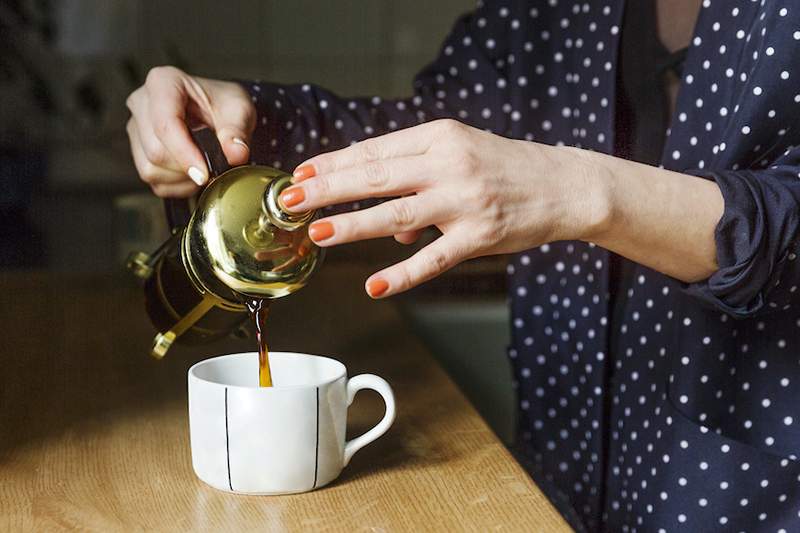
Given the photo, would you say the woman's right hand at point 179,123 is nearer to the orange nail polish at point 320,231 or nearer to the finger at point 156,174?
the finger at point 156,174

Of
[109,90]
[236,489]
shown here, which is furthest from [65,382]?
[109,90]

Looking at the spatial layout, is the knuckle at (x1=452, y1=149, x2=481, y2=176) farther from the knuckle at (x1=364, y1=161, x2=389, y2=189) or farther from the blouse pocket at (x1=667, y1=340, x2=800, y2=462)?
the blouse pocket at (x1=667, y1=340, x2=800, y2=462)

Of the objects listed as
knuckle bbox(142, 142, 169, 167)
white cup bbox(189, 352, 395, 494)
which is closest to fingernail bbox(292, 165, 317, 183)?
white cup bbox(189, 352, 395, 494)

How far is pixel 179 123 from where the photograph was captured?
30.1 inches

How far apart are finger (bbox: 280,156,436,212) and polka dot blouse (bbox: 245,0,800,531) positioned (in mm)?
251

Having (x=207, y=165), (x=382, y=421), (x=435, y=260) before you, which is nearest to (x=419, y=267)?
(x=435, y=260)

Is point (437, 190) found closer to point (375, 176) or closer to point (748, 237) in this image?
point (375, 176)

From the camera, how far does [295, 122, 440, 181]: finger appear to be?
23.4 inches

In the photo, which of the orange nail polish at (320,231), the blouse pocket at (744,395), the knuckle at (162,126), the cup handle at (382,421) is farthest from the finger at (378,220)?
the blouse pocket at (744,395)

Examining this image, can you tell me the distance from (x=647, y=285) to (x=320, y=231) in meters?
0.46

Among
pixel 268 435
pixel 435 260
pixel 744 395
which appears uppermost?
pixel 435 260

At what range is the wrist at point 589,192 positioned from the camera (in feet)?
2.07

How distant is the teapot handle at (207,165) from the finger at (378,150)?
16 cm

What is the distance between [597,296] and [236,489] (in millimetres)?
537
